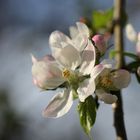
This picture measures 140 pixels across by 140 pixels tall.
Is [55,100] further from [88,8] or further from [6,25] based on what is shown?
[6,25]

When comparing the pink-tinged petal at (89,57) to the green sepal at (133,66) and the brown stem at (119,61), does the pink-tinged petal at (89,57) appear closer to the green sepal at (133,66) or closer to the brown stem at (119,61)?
the brown stem at (119,61)

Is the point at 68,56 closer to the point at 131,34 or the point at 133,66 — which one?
the point at 133,66

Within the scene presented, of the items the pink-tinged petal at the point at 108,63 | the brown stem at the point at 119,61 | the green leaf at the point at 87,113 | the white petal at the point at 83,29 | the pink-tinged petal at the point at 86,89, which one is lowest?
the brown stem at the point at 119,61

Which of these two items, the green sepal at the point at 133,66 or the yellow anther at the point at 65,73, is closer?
the yellow anther at the point at 65,73

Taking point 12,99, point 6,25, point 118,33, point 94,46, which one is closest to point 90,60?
point 94,46

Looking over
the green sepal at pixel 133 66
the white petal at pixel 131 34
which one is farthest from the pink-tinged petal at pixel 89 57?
the white petal at pixel 131 34

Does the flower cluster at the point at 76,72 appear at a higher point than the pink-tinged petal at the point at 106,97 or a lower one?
higher

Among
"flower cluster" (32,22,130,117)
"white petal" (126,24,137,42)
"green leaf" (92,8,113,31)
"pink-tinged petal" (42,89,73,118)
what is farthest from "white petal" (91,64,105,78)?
"green leaf" (92,8,113,31)
